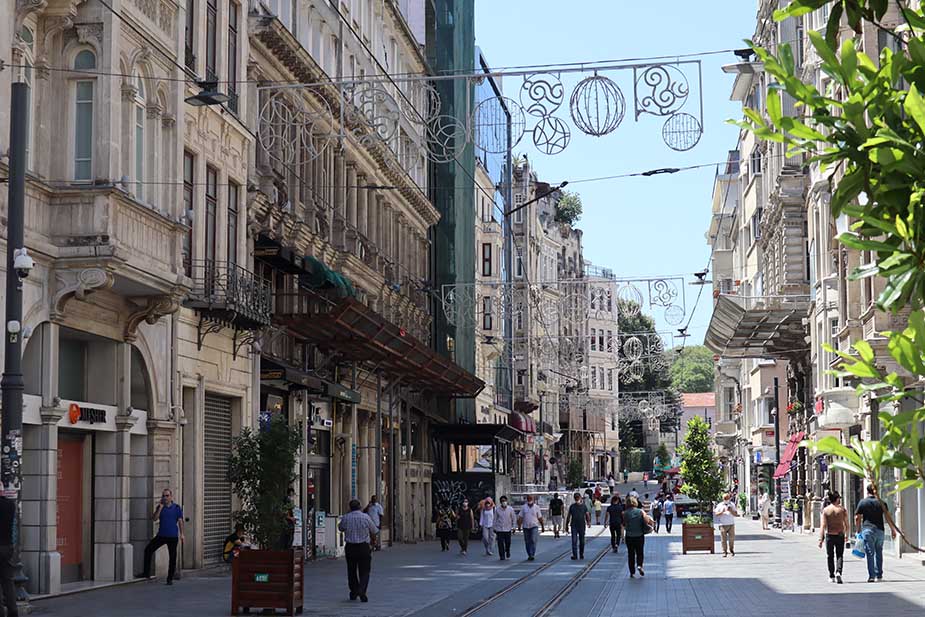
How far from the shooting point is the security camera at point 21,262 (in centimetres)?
1770

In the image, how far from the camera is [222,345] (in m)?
31.4

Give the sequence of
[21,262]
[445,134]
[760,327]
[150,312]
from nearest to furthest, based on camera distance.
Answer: [21,262]
[445,134]
[150,312]
[760,327]

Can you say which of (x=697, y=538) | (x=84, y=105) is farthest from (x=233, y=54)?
(x=697, y=538)

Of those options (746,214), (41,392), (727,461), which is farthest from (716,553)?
(727,461)

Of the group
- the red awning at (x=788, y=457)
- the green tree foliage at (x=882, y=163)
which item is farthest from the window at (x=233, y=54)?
the red awning at (x=788, y=457)

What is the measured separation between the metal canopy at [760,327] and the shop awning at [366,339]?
29.8ft

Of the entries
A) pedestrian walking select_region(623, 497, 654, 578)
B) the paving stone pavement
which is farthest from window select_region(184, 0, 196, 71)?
pedestrian walking select_region(623, 497, 654, 578)

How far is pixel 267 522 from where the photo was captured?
23359mm

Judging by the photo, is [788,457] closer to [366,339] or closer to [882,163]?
[366,339]

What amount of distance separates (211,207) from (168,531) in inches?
308

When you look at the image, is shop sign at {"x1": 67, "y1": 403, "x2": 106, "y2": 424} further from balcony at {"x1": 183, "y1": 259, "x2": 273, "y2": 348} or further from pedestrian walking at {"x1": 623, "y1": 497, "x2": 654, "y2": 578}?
pedestrian walking at {"x1": 623, "y1": 497, "x2": 654, "y2": 578}

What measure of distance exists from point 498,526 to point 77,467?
562 inches

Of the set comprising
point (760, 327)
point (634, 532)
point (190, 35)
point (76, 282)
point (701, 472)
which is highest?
point (190, 35)

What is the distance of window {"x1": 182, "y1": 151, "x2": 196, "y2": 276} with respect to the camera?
95.2 feet
